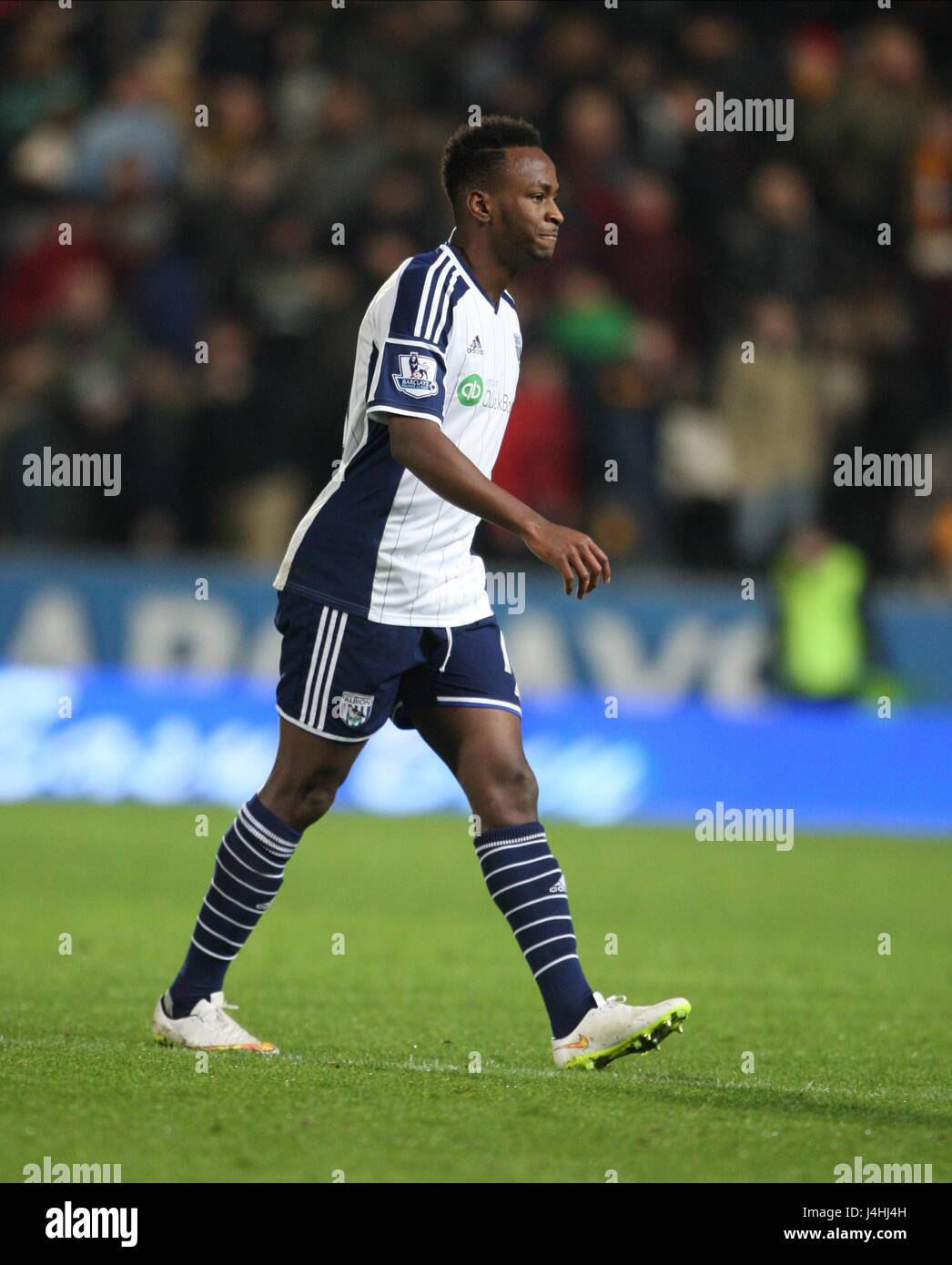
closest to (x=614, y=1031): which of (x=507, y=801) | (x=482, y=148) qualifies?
(x=507, y=801)

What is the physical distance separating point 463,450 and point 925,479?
30.4 ft

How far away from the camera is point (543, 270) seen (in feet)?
46.9

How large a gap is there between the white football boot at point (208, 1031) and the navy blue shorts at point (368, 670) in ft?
2.82

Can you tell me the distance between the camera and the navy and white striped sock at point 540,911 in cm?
529

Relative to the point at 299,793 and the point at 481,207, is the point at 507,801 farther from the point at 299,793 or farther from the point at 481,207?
the point at 481,207

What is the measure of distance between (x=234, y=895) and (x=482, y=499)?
1324 mm

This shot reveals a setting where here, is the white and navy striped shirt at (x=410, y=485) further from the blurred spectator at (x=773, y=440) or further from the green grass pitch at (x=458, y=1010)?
the blurred spectator at (x=773, y=440)

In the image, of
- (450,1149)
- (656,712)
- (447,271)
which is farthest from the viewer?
(656,712)

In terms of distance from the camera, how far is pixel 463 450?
5.38 m

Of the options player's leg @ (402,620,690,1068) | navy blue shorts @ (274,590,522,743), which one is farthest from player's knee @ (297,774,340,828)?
player's leg @ (402,620,690,1068)

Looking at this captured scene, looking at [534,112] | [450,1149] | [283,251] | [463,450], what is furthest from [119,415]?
[450,1149]

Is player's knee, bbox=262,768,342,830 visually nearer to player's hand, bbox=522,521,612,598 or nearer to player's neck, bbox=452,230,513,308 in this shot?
player's hand, bbox=522,521,612,598
